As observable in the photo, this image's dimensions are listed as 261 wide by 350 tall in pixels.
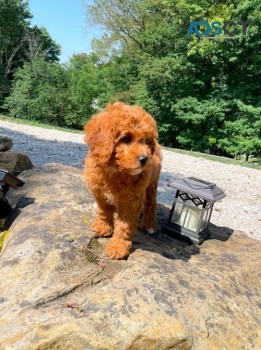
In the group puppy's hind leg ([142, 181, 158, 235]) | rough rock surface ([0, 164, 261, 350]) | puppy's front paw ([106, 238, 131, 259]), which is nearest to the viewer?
rough rock surface ([0, 164, 261, 350])

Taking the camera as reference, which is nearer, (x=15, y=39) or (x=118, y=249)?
(x=118, y=249)

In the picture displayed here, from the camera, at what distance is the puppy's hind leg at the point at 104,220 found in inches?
132

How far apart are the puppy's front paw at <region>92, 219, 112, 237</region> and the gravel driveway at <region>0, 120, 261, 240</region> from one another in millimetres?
4111

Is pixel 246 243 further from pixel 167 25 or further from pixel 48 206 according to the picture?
pixel 167 25

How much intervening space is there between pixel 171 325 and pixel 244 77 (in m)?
23.4

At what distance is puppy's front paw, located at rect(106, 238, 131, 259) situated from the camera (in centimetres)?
299

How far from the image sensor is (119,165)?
9.36 ft

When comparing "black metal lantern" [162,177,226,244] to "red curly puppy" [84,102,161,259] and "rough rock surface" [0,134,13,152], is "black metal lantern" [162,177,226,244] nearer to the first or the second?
"red curly puppy" [84,102,161,259]

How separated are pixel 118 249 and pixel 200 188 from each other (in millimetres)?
1039

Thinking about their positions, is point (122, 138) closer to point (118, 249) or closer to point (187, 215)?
point (118, 249)

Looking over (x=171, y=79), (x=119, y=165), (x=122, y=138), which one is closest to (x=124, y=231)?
(x=119, y=165)

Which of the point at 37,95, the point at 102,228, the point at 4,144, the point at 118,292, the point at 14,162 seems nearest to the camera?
the point at 118,292

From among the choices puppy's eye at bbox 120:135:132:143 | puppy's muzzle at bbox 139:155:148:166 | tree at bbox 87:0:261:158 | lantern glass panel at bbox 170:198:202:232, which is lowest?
lantern glass panel at bbox 170:198:202:232

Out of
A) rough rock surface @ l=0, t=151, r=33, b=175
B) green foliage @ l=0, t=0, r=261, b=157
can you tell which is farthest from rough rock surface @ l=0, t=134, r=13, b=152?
green foliage @ l=0, t=0, r=261, b=157
